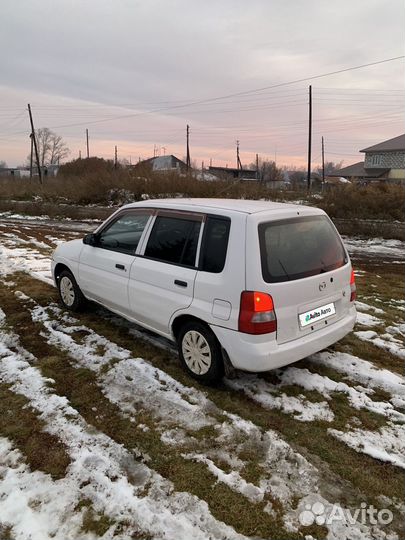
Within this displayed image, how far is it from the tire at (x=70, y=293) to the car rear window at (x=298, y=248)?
122 inches

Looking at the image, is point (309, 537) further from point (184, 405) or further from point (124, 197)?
point (124, 197)

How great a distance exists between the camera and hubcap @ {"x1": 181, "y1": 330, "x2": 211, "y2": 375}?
145 inches

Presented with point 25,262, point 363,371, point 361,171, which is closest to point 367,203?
point 25,262

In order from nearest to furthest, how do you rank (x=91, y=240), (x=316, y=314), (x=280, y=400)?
(x=280, y=400) < (x=316, y=314) < (x=91, y=240)

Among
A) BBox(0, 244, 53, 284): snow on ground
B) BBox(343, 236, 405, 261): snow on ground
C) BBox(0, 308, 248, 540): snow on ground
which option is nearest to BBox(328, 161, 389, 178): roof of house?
BBox(343, 236, 405, 261): snow on ground

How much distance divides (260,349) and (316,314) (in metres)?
0.74

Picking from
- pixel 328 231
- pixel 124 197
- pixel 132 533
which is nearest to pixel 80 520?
pixel 132 533

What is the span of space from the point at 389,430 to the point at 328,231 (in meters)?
1.91

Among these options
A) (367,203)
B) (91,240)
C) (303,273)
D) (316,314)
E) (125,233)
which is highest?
(367,203)

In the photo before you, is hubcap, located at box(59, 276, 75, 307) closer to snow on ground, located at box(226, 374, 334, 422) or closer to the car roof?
the car roof

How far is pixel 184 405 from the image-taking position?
3461mm

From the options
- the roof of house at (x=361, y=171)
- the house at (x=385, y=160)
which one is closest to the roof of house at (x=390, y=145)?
the house at (x=385, y=160)

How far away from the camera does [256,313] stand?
326 centimetres

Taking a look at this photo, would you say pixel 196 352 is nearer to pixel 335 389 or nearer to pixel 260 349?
pixel 260 349
